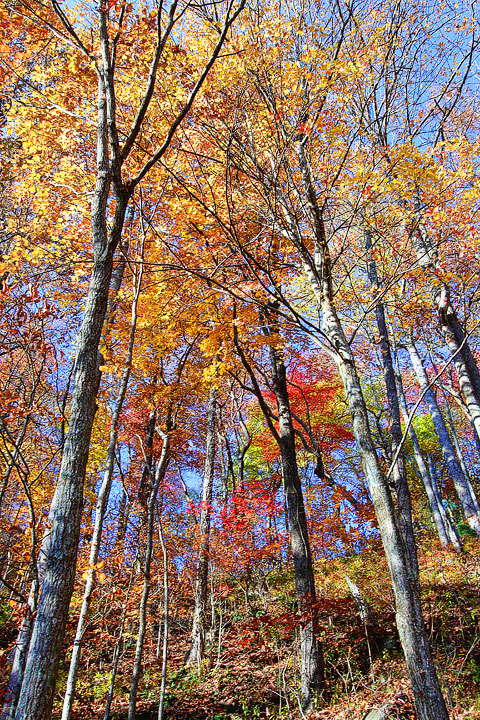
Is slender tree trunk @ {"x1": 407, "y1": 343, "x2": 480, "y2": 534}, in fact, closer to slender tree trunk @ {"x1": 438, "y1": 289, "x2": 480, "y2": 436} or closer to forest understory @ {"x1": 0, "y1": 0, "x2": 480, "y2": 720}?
forest understory @ {"x1": 0, "y1": 0, "x2": 480, "y2": 720}

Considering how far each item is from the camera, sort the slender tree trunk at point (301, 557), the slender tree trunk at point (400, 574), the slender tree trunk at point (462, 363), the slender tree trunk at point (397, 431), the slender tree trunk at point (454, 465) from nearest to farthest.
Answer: the slender tree trunk at point (400, 574), the slender tree trunk at point (301, 557), the slender tree trunk at point (462, 363), the slender tree trunk at point (397, 431), the slender tree trunk at point (454, 465)

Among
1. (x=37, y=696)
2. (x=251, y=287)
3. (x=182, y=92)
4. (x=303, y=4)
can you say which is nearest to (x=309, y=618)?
(x=37, y=696)

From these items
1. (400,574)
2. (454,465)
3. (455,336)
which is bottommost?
(400,574)

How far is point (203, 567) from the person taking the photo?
8.05 meters

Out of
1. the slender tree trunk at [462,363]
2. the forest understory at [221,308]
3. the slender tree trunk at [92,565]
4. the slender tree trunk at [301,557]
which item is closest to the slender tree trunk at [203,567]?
the forest understory at [221,308]

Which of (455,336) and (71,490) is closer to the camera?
(71,490)

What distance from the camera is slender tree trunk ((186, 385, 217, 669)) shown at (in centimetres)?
733

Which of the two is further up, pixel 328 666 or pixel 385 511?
pixel 385 511

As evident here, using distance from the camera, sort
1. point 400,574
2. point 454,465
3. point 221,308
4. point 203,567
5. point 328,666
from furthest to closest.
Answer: point 454,465
point 203,567
point 221,308
point 328,666
point 400,574

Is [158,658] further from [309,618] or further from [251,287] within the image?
[251,287]

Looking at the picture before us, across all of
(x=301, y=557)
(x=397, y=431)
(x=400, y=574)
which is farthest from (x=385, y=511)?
(x=397, y=431)

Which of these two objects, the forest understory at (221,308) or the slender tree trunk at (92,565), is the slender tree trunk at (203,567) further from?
the slender tree trunk at (92,565)

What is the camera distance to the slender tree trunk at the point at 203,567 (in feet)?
24.1

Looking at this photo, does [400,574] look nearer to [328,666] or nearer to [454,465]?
[328,666]
